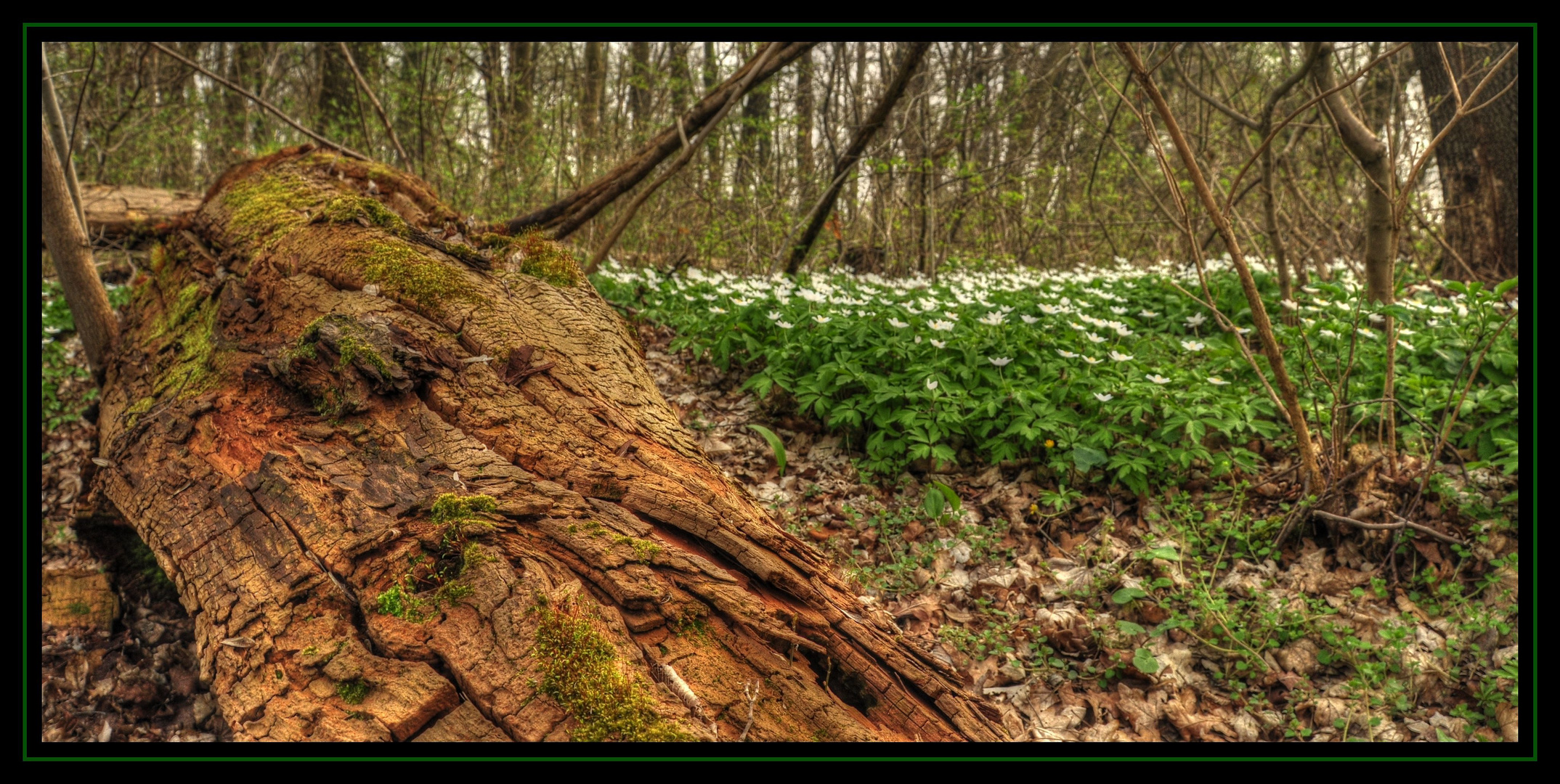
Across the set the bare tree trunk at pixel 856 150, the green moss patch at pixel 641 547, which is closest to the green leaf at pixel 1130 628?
the green moss patch at pixel 641 547

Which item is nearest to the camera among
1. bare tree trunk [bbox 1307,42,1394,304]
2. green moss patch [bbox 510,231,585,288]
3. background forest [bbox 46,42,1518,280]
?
green moss patch [bbox 510,231,585,288]

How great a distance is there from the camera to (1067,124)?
1120 centimetres

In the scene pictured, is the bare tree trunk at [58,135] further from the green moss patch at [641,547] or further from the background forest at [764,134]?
the green moss patch at [641,547]

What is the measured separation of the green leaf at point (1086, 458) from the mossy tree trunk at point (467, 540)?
7.21ft

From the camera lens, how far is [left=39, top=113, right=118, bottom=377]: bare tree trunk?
3926 mm

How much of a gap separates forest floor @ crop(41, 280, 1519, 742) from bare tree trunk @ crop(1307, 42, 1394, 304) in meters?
1.08

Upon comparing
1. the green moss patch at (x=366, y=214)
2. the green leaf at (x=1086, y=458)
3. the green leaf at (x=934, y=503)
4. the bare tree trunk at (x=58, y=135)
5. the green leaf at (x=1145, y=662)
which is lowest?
the green leaf at (x=1145, y=662)

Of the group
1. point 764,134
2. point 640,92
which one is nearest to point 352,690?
point 764,134

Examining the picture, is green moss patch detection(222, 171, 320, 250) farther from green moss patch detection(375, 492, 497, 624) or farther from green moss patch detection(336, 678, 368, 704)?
green moss patch detection(336, 678, 368, 704)

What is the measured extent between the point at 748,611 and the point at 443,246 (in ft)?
7.60

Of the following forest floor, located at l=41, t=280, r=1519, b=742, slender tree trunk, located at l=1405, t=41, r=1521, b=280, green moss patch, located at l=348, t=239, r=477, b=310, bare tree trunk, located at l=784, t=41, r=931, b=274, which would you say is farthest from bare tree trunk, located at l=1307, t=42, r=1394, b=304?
green moss patch, located at l=348, t=239, r=477, b=310

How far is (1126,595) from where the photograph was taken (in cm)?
310

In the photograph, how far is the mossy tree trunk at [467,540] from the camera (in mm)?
1626

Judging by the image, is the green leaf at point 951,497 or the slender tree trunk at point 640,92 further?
the slender tree trunk at point 640,92
